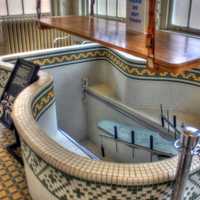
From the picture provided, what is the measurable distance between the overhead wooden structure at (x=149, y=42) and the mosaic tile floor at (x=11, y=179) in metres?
0.88

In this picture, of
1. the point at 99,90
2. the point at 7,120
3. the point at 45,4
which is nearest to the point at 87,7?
the point at 45,4

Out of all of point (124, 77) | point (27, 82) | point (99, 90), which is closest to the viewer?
point (27, 82)

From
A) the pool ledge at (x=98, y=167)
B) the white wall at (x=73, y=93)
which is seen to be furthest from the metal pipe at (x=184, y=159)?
the white wall at (x=73, y=93)

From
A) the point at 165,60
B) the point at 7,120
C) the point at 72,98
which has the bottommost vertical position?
the point at 72,98

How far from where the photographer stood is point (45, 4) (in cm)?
452

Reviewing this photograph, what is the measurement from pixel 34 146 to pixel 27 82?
Answer: 2.42ft

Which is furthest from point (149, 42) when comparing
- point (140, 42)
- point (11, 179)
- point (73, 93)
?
point (73, 93)

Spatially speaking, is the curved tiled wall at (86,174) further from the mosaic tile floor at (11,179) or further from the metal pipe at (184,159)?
the mosaic tile floor at (11,179)

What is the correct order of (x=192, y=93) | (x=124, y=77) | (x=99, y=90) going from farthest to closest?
(x=99, y=90) → (x=124, y=77) → (x=192, y=93)

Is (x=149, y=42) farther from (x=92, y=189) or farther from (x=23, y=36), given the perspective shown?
(x=23, y=36)

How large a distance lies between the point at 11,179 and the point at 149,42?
114 centimetres

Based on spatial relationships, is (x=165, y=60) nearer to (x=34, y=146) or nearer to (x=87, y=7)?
(x=34, y=146)

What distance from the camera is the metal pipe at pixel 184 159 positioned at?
2.78 feet

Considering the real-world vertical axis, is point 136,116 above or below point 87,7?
below
